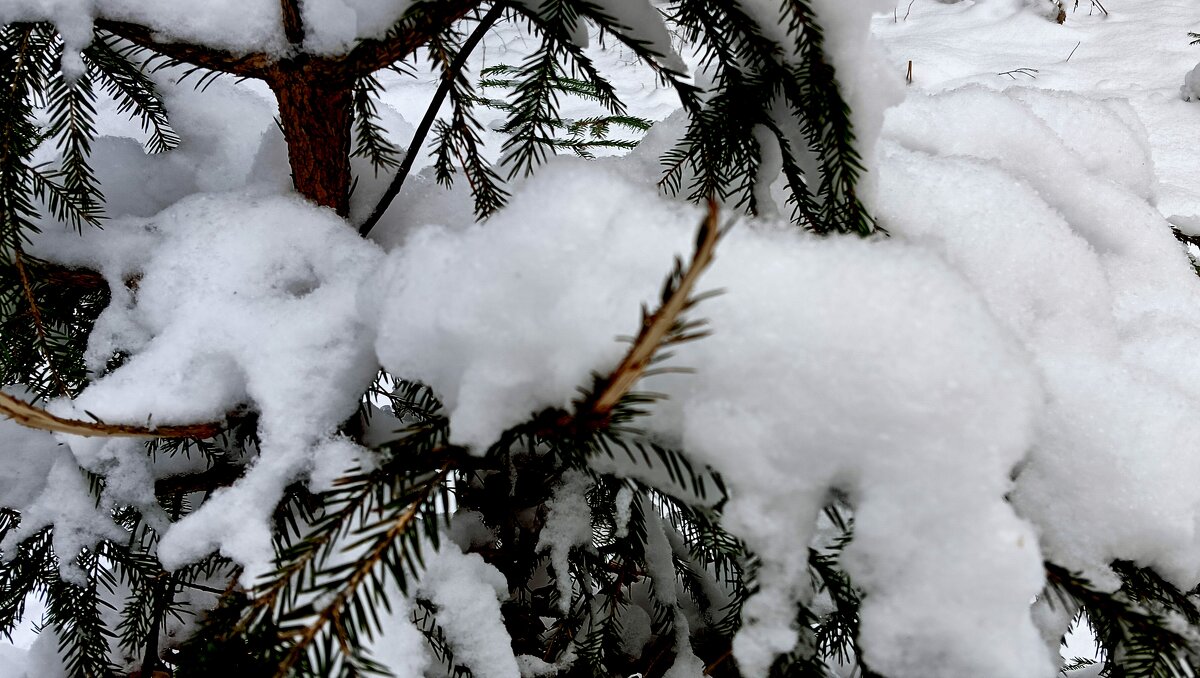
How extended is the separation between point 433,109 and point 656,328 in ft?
2.60

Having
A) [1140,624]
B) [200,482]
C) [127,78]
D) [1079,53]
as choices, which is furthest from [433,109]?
[1079,53]

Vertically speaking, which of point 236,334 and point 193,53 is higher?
point 193,53

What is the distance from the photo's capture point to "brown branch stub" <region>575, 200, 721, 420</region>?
1.19 ft

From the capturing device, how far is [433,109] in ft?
3.43

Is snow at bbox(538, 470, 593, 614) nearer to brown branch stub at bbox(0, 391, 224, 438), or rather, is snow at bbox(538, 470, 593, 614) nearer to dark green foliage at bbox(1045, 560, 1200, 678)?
brown branch stub at bbox(0, 391, 224, 438)

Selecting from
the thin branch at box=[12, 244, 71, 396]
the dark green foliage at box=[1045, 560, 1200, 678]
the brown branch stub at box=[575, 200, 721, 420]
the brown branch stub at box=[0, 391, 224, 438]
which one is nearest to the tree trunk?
the thin branch at box=[12, 244, 71, 396]

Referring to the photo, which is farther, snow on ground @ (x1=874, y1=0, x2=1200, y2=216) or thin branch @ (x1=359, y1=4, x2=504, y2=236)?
snow on ground @ (x1=874, y1=0, x2=1200, y2=216)

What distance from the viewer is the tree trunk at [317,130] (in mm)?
992

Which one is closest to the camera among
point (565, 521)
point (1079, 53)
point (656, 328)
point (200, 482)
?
point (656, 328)

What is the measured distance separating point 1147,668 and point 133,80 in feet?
5.17

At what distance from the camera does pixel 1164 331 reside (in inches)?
37.9

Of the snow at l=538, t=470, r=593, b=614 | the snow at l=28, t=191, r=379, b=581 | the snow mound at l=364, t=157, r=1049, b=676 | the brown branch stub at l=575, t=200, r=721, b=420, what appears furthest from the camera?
the snow at l=538, t=470, r=593, b=614

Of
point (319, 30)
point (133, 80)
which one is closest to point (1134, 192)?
point (319, 30)

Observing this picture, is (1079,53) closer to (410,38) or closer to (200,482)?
(410,38)
